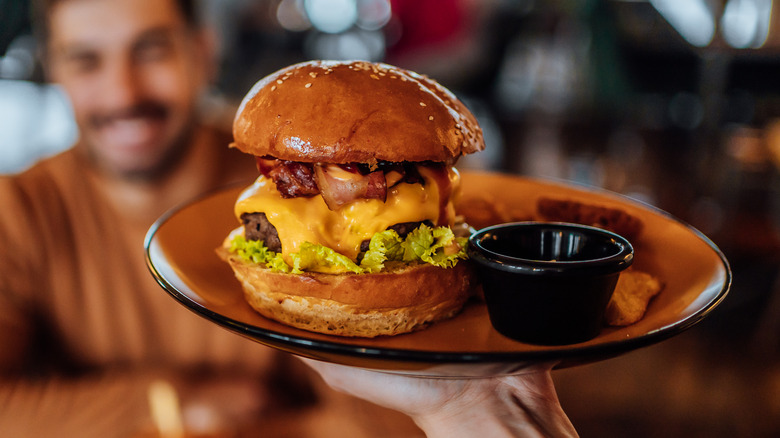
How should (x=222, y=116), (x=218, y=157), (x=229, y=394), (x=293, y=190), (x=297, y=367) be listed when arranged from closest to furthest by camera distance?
(x=293, y=190), (x=229, y=394), (x=297, y=367), (x=218, y=157), (x=222, y=116)

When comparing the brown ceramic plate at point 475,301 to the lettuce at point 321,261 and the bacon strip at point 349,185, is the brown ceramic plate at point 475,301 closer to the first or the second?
the lettuce at point 321,261

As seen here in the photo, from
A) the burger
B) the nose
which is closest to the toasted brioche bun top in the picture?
the burger

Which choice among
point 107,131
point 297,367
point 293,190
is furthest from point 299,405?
point 293,190

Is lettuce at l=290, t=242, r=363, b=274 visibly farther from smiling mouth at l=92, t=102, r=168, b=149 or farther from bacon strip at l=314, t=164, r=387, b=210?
smiling mouth at l=92, t=102, r=168, b=149

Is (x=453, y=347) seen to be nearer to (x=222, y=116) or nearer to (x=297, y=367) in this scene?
(x=297, y=367)

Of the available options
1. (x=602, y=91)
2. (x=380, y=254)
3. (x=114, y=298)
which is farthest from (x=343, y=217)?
(x=602, y=91)

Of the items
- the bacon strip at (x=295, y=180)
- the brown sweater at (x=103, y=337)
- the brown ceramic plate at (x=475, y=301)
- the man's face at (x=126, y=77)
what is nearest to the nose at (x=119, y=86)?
the man's face at (x=126, y=77)
